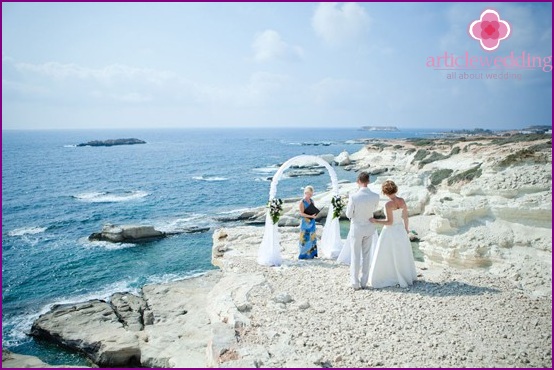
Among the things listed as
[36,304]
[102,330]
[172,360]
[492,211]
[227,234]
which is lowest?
[36,304]

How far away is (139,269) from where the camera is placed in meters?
20.8

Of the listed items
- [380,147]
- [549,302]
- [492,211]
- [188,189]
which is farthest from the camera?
[380,147]

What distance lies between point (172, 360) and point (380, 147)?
7134cm

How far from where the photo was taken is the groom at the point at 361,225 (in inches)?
327

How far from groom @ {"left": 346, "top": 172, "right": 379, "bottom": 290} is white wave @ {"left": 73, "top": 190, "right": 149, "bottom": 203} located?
3790cm

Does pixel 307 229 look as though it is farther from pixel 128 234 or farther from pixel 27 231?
pixel 27 231

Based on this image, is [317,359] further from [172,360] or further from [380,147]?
[380,147]

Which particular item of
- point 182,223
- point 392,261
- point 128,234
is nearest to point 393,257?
point 392,261

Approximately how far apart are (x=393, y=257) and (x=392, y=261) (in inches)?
5.1

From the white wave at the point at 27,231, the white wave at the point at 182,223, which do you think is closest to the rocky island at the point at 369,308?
the white wave at the point at 182,223

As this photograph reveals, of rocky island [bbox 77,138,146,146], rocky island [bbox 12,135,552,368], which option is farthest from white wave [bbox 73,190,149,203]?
rocky island [bbox 77,138,146,146]

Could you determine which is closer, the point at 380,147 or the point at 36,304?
the point at 36,304

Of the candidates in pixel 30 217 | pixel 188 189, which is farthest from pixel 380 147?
pixel 30 217

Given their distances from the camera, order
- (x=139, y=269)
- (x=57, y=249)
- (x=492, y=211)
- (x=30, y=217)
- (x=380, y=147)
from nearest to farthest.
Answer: (x=492, y=211)
(x=139, y=269)
(x=57, y=249)
(x=30, y=217)
(x=380, y=147)
